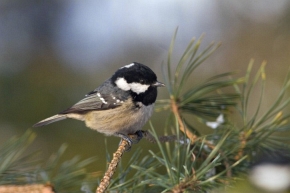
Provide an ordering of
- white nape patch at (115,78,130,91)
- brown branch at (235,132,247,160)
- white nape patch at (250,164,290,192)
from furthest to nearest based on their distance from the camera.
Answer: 1. white nape patch at (115,78,130,91)
2. brown branch at (235,132,247,160)
3. white nape patch at (250,164,290,192)

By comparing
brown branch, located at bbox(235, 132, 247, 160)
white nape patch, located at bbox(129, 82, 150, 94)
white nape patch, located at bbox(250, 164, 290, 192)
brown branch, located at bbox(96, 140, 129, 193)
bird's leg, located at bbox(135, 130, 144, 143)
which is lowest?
bird's leg, located at bbox(135, 130, 144, 143)

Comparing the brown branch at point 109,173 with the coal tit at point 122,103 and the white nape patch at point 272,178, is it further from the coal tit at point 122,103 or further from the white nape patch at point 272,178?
the coal tit at point 122,103

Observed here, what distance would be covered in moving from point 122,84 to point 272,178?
2.74 ft

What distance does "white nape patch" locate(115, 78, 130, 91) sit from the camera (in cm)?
140

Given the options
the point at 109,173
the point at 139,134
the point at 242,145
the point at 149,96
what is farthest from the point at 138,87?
the point at 109,173

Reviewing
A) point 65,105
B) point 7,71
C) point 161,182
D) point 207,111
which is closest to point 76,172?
point 161,182

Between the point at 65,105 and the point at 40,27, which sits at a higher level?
the point at 40,27

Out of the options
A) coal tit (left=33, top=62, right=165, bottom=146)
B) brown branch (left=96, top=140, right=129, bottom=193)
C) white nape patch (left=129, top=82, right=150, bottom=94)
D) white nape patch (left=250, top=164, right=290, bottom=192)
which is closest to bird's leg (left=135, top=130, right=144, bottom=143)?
coal tit (left=33, top=62, right=165, bottom=146)

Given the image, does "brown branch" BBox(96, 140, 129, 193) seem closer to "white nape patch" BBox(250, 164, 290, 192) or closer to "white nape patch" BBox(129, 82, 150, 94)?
"white nape patch" BBox(250, 164, 290, 192)

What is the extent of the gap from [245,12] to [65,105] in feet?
7.23

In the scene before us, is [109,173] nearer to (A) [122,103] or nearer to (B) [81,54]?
(A) [122,103]

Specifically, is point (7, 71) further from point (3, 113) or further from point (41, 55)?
point (41, 55)

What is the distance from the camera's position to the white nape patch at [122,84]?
140cm

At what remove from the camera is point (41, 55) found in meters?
2.87
